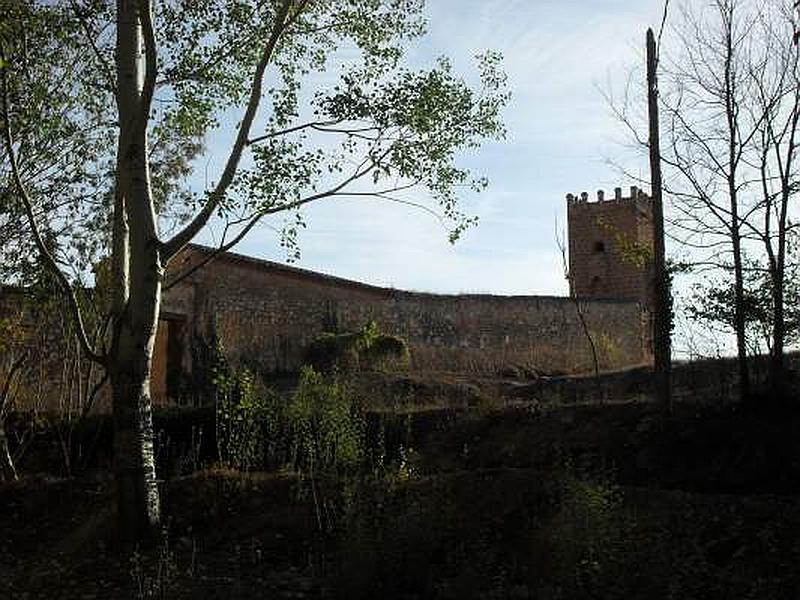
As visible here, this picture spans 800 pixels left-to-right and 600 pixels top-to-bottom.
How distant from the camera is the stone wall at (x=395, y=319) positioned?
2081 centimetres

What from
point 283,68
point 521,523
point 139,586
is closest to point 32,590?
point 139,586

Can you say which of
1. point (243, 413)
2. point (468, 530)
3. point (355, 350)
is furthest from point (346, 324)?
point (468, 530)

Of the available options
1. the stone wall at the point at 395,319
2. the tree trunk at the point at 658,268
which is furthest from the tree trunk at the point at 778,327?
the stone wall at the point at 395,319

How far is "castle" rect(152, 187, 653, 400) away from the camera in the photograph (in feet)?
66.0

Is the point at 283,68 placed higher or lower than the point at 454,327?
higher

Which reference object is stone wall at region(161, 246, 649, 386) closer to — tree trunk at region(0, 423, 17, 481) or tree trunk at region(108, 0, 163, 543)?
tree trunk at region(0, 423, 17, 481)

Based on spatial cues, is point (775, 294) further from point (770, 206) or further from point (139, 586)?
point (139, 586)

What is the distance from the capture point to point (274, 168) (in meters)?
8.88

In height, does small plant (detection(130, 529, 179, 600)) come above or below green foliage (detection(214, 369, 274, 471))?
below

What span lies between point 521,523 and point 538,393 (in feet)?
36.2

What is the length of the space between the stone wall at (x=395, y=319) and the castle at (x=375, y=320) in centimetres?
3

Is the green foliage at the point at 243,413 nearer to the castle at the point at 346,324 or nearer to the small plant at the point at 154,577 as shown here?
the small plant at the point at 154,577

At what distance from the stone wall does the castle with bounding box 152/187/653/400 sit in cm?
3

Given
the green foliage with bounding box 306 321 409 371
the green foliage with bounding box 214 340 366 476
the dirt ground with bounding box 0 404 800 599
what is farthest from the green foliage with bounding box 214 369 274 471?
the green foliage with bounding box 306 321 409 371
